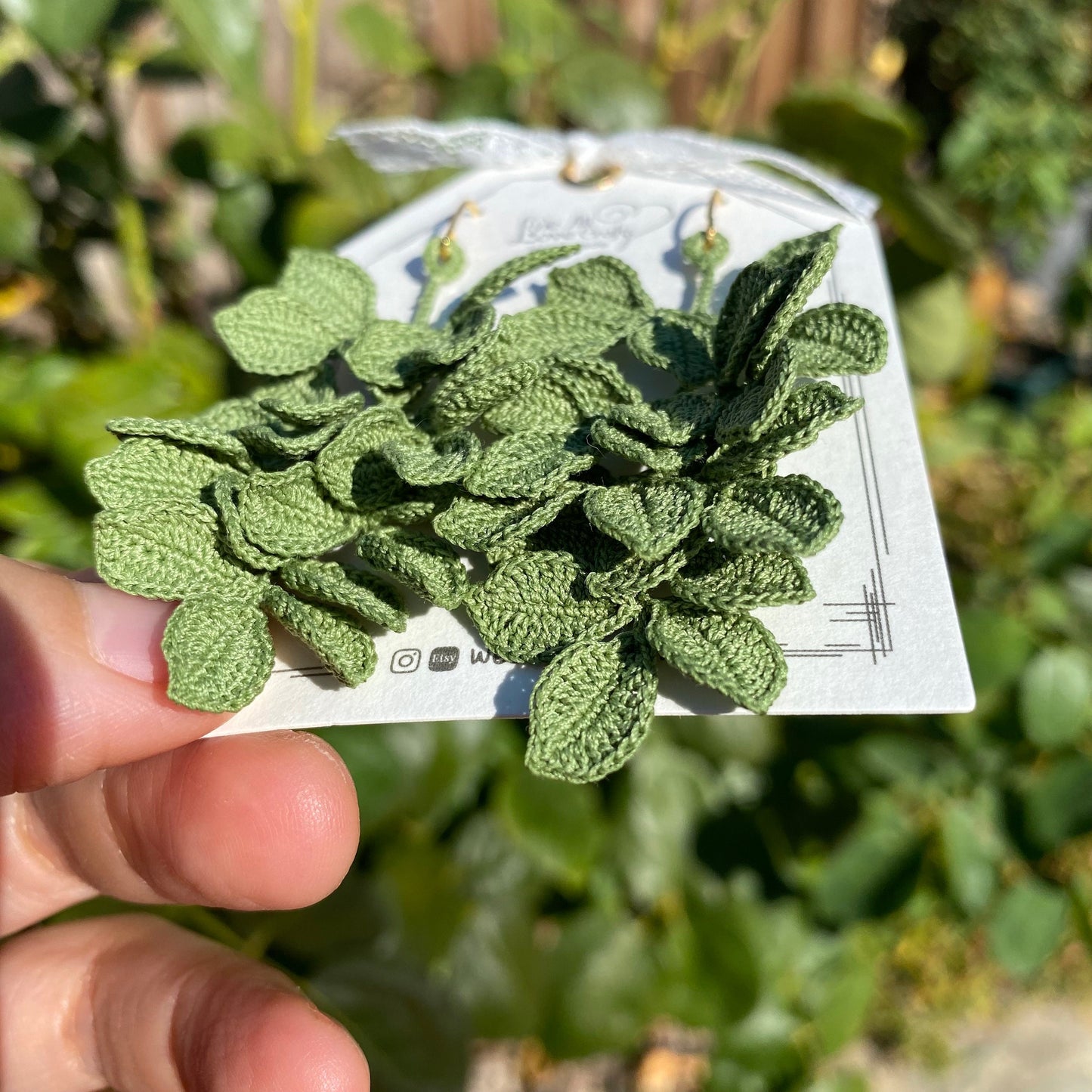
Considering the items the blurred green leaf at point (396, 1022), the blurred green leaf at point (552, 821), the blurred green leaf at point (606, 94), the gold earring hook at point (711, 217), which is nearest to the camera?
the gold earring hook at point (711, 217)

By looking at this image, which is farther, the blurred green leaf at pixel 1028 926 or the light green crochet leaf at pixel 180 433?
the blurred green leaf at pixel 1028 926

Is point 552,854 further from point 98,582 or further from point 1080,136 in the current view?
point 1080,136

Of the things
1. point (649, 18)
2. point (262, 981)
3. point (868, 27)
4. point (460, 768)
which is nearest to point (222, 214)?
point (460, 768)

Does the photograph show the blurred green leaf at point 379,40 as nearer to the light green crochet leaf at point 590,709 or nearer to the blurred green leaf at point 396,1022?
the light green crochet leaf at point 590,709

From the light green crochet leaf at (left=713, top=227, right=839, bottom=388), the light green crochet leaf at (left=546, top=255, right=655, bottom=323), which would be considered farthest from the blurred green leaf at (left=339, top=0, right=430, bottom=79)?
the light green crochet leaf at (left=713, top=227, right=839, bottom=388)

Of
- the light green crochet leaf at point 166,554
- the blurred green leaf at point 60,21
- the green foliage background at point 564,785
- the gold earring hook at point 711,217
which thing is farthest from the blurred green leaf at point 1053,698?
the blurred green leaf at point 60,21

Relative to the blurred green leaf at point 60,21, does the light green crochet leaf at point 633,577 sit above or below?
below

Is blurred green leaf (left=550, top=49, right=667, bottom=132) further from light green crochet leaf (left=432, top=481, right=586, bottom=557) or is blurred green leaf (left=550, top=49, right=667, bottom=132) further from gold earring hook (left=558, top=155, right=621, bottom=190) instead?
light green crochet leaf (left=432, top=481, right=586, bottom=557)
